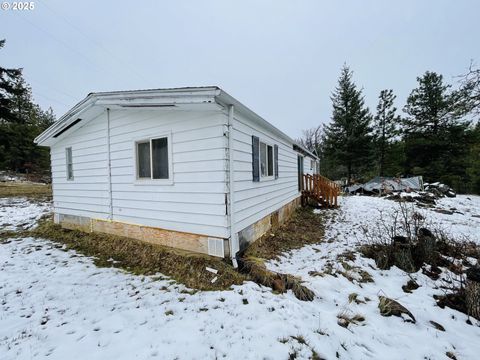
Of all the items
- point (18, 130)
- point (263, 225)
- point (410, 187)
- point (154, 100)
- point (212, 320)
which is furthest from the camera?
point (18, 130)

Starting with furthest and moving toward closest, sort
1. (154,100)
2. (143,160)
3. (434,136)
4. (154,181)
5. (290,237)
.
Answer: (434,136)
(290,237)
(143,160)
(154,181)
(154,100)

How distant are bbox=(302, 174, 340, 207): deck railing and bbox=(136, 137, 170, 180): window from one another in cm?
845

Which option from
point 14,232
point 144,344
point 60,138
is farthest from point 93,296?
point 60,138

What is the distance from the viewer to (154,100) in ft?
15.0

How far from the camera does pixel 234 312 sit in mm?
2846

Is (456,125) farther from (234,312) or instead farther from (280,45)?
(234,312)

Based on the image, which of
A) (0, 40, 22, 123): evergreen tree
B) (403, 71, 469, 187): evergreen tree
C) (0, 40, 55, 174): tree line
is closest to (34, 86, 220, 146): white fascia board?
(0, 40, 22, 123): evergreen tree

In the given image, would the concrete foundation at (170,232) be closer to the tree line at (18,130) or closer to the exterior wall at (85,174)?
the exterior wall at (85,174)

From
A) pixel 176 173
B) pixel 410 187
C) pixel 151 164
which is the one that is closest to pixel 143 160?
pixel 151 164

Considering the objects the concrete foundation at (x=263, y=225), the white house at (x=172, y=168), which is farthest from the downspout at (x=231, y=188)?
the concrete foundation at (x=263, y=225)

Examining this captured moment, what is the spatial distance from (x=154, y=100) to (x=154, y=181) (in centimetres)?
176

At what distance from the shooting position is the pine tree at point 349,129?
24969 millimetres

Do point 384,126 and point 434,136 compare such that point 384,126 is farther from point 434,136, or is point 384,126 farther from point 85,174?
point 85,174

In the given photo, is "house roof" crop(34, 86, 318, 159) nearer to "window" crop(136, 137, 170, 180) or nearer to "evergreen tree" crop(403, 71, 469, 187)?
"window" crop(136, 137, 170, 180)
